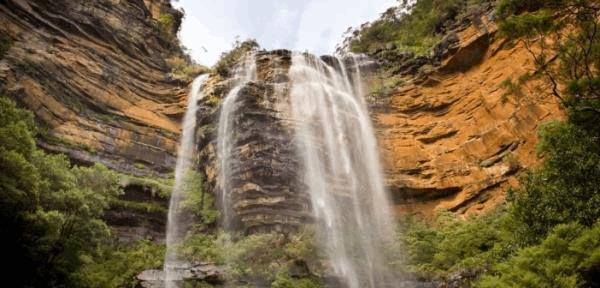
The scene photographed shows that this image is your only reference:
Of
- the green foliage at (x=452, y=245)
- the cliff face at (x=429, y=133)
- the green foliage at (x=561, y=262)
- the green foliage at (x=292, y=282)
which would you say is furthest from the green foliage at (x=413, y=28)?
the green foliage at (x=561, y=262)

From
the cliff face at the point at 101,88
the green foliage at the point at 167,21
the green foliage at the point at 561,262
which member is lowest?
the green foliage at the point at 561,262

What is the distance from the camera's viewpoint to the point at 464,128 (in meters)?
21.0

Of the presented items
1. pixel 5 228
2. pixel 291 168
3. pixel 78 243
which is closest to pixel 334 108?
pixel 291 168

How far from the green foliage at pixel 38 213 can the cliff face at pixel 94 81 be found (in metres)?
6.78

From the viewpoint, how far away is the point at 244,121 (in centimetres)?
2027

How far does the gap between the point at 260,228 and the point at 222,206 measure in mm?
2658

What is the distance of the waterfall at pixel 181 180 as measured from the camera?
16.9m

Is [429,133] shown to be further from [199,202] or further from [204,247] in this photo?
[204,247]

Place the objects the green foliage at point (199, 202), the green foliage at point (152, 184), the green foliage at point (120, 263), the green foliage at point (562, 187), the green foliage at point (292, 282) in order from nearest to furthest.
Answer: the green foliage at point (562, 187), the green foliage at point (120, 263), the green foliage at point (292, 282), the green foliage at point (199, 202), the green foliage at point (152, 184)

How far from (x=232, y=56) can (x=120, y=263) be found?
17.0 m

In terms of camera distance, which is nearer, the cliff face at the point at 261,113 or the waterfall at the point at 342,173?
the waterfall at the point at 342,173

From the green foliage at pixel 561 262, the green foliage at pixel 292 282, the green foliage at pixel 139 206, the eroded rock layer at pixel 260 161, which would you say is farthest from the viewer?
the green foliage at pixel 139 206

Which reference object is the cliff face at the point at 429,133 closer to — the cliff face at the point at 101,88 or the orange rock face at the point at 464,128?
the orange rock face at the point at 464,128

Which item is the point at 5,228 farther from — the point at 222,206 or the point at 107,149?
the point at 107,149
